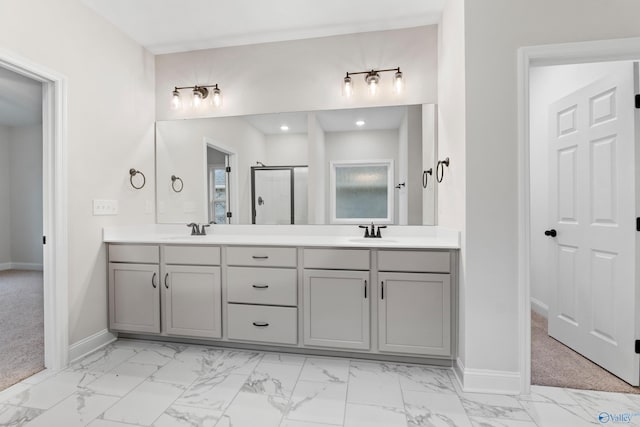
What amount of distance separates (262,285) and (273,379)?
0.61m

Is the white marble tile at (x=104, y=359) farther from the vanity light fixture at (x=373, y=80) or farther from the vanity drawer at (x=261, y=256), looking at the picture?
the vanity light fixture at (x=373, y=80)

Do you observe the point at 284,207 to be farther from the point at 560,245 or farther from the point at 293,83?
the point at 560,245

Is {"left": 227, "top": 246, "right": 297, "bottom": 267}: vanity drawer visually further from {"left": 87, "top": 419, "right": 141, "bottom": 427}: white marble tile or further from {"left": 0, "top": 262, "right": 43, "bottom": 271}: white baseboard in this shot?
{"left": 0, "top": 262, "right": 43, "bottom": 271}: white baseboard

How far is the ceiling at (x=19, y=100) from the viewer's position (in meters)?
2.67

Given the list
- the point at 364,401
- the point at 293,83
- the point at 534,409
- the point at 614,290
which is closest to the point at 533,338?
the point at 614,290

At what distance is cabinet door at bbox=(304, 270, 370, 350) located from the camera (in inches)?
81.7

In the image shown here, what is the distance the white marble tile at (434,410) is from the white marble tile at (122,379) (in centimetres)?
161

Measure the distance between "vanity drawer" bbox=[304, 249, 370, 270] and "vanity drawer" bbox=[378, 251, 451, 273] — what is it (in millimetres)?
120

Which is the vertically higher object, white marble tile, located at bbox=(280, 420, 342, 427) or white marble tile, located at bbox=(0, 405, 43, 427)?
white marble tile, located at bbox=(0, 405, 43, 427)

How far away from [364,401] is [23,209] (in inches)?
261

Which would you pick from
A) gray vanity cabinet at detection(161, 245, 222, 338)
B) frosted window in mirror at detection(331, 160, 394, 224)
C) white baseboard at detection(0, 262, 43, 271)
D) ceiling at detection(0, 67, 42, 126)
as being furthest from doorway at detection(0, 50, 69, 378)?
white baseboard at detection(0, 262, 43, 271)

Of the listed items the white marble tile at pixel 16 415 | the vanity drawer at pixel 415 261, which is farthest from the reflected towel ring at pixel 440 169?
the white marble tile at pixel 16 415

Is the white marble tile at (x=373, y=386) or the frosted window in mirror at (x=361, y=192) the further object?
the frosted window in mirror at (x=361, y=192)

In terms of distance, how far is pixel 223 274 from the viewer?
2281 millimetres
